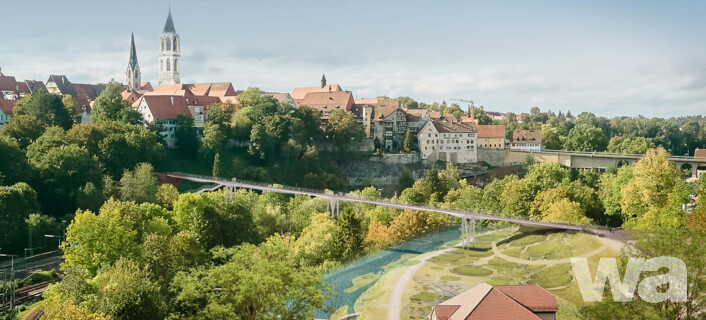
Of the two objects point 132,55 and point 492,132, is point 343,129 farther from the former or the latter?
point 132,55

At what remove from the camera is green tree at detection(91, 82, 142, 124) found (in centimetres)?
6825

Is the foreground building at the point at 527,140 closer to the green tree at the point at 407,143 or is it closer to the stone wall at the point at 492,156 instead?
the stone wall at the point at 492,156

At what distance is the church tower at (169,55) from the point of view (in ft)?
400

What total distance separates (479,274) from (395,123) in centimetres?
5102

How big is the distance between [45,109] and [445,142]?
48.2 m

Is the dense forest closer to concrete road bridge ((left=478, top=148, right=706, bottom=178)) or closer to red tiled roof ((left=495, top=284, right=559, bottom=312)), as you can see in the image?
concrete road bridge ((left=478, top=148, right=706, bottom=178))

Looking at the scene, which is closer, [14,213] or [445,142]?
[14,213]

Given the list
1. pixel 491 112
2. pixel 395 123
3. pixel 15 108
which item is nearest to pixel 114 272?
pixel 15 108

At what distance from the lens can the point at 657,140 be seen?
114 metres

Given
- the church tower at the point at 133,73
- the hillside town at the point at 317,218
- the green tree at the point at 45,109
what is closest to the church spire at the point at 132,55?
the church tower at the point at 133,73

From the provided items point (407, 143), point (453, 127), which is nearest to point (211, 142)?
point (407, 143)

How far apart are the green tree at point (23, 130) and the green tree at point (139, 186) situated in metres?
10.9

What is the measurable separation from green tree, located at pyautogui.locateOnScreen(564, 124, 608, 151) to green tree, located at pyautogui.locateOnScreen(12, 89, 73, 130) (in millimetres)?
68721

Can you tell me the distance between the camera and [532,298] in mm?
25594
